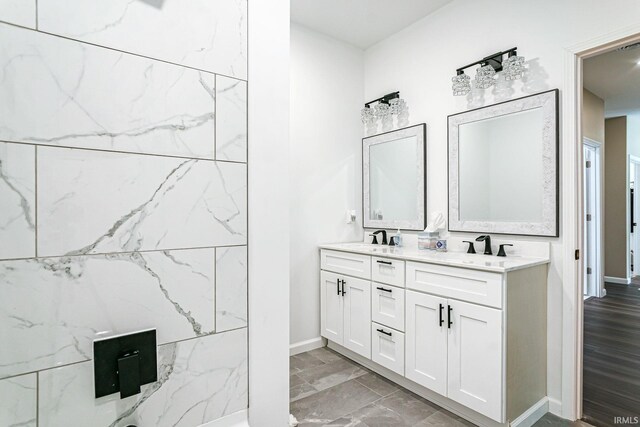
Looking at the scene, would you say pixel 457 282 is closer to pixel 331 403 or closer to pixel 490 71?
pixel 331 403

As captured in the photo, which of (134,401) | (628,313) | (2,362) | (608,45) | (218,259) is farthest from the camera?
(628,313)

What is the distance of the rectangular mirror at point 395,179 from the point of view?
2881 millimetres

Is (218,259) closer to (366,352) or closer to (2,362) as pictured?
(2,362)

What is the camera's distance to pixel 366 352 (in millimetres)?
2588

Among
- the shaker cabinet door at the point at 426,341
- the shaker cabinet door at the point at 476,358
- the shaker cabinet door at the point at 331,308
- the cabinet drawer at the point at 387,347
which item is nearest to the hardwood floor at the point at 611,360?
the shaker cabinet door at the point at 476,358

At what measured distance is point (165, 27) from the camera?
2.43 feet

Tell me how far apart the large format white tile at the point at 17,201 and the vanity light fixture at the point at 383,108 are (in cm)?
287

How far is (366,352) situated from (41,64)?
255cm

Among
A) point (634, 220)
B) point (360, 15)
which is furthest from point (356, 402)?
point (634, 220)

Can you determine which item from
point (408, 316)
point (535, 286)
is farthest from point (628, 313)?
point (408, 316)

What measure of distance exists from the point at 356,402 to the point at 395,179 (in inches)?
73.5

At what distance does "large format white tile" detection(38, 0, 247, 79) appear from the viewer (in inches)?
25.1

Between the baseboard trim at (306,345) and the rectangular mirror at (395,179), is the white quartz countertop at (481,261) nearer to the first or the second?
the rectangular mirror at (395,179)

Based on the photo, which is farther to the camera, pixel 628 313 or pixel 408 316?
pixel 628 313
